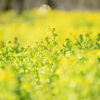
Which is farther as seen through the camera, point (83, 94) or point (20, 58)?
point (20, 58)

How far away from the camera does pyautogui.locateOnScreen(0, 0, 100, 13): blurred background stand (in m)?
14.2

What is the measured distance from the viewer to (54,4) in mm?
18375

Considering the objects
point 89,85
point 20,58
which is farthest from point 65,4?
point 89,85

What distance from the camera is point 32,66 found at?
275 centimetres

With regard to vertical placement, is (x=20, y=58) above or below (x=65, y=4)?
below

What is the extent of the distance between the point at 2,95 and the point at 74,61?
2.79ft

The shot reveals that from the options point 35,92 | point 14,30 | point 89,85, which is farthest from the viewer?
point 14,30

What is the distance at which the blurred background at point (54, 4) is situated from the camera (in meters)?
14.2

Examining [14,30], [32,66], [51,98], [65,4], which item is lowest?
[51,98]

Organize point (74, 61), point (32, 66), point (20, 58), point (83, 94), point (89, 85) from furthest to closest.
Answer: point (20, 58)
point (32, 66)
point (74, 61)
point (89, 85)
point (83, 94)

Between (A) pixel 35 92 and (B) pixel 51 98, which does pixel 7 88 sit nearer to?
(A) pixel 35 92

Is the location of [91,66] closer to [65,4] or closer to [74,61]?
[74,61]

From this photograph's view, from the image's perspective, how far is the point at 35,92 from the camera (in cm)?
200

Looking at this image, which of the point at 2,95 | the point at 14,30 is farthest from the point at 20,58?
the point at 14,30
